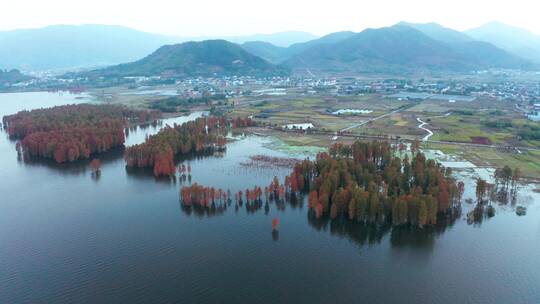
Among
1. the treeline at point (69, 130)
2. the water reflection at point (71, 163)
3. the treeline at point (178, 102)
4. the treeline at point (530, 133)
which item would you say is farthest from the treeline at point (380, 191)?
the treeline at point (178, 102)

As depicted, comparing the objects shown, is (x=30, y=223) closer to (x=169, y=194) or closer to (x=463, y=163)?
(x=169, y=194)

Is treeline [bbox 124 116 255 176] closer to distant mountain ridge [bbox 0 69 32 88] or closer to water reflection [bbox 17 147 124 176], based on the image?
water reflection [bbox 17 147 124 176]

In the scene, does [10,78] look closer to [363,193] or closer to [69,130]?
[69,130]

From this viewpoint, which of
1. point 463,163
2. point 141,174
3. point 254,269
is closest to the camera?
point 254,269

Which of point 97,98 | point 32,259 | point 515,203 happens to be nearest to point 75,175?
point 32,259

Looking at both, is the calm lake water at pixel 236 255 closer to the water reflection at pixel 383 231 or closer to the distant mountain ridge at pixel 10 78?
the water reflection at pixel 383 231

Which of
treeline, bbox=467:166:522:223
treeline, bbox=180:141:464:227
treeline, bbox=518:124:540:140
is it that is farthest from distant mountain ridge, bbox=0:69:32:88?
treeline, bbox=467:166:522:223

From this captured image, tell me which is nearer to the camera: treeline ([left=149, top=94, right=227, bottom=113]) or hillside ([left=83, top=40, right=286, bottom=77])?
treeline ([left=149, top=94, right=227, bottom=113])
